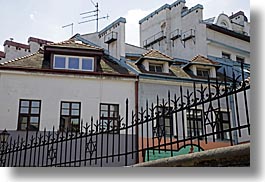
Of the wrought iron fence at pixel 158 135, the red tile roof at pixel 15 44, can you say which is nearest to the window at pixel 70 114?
the wrought iron fence at pixel 158 135

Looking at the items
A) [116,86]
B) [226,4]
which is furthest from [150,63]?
[226,4]

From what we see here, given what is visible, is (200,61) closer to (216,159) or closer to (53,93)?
(53,93)

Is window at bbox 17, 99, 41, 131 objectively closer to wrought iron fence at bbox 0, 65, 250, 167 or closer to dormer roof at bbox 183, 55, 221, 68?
wrought iron fence at bbox 0, 65, 250, 167

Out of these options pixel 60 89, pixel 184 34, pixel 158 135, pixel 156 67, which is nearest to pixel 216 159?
pixel 158 135

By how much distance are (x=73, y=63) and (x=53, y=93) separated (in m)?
0.98

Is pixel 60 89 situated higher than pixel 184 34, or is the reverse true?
pixel 184 34

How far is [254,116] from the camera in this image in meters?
1.48

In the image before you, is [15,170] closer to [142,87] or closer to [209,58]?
[142,87]

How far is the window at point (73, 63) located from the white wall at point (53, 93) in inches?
10.5

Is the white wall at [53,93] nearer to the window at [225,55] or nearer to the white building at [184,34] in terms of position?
the white building at [184,34]

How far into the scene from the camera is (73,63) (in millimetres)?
4562

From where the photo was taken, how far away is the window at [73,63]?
436cm

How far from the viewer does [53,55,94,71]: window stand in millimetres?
4359

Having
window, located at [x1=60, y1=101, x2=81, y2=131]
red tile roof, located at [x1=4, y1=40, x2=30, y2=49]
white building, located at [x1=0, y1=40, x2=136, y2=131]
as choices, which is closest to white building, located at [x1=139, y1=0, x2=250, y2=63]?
white building, located at [x1=0, y1=40, x2=136, y2=131]
